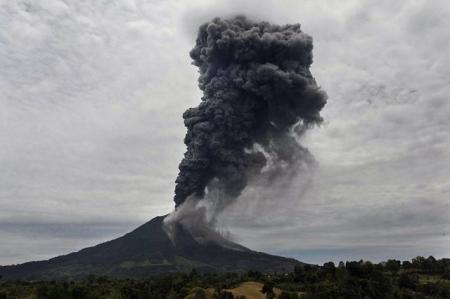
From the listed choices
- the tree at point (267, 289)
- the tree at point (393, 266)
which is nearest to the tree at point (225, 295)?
the tree at point (267, 289)

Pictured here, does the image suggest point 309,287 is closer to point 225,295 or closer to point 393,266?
point 225,295

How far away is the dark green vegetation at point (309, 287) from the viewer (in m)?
95.6

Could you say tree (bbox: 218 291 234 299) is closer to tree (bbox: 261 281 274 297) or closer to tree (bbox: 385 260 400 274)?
tree (bbox: 261 281 274 297)

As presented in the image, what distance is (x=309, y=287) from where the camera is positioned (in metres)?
104

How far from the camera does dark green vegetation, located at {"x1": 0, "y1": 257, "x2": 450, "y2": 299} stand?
95.6 metres

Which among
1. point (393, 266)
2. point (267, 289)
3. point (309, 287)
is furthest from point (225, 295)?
point (393, 266)

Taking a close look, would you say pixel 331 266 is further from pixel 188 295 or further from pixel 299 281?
pixel 188 295

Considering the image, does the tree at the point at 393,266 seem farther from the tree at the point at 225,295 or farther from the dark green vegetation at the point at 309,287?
the tree at the point at 225,295

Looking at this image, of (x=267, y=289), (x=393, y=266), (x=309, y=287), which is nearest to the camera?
(x=267, y=289)

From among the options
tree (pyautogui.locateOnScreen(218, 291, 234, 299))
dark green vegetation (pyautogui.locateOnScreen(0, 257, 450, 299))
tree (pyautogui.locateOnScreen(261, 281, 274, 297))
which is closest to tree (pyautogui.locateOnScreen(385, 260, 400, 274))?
dark green vegetation (pyautogui.locateOnScreen(0, 257, 450, 299))

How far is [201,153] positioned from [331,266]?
46720 mm

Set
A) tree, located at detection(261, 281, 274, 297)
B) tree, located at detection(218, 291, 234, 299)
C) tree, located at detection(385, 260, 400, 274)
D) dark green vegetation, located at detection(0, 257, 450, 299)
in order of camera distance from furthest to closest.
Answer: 1. tree, located at detection(385, 260, 400, 274)
2. tree, located at detection(261, 281, 274, 297)
3. dark green vegetation, located at detection(0, 257, 450, 299)
4. tree, located at detection(218, 291, 234, 299)

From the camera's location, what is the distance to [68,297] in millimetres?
92500

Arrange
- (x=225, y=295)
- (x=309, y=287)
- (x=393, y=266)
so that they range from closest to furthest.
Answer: (x=225, y=295), (x=309, y=287), (x=393, y=266)
